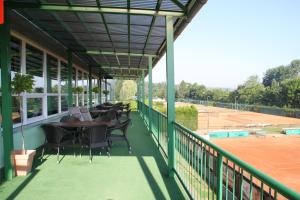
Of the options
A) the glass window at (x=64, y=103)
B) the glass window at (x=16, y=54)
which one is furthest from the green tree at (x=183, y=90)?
the glass window at (x=16, y=54)

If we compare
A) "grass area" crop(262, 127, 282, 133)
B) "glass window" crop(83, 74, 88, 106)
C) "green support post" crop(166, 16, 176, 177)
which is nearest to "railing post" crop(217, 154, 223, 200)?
"green support post" crop(166, 16, 176, 177)

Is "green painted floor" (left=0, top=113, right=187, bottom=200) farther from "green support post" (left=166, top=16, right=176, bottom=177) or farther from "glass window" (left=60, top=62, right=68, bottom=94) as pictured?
"glass window" (left=60, top=62, right=68, bottom=94)

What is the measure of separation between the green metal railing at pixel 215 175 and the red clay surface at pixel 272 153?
21091 millimetres

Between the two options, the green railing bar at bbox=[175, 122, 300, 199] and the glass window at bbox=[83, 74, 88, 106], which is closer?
the green railing bar at bbox=[175, 122, 300, 199]

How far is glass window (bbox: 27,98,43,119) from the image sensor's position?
19.8 feet

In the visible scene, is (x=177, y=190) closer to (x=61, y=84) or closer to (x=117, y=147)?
(x=117, y=147)

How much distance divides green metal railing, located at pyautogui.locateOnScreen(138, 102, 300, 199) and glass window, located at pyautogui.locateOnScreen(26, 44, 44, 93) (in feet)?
13.9

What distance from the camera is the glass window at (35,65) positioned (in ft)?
20.5

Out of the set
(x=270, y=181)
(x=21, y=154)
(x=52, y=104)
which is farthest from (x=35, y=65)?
(x=270, y=181)

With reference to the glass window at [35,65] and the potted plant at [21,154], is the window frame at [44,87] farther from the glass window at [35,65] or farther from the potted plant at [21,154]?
the potted plant at [21,154]

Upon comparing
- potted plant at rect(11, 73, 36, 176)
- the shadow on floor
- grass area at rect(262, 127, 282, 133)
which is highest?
potted plant at rect(11, 73, 36, 176)

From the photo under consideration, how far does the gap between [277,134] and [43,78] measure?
136ft

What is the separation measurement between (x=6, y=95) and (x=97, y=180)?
6.05ft

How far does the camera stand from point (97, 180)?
3.87 m
